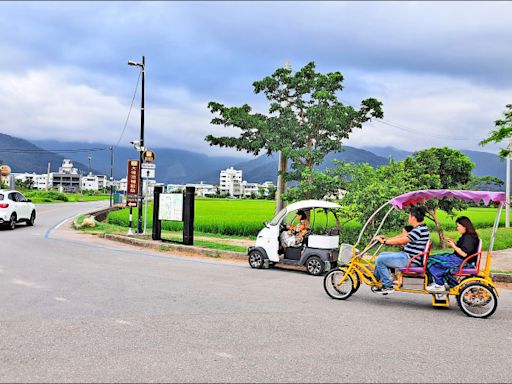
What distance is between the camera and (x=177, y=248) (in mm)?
15484

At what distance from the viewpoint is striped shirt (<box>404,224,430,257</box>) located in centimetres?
798

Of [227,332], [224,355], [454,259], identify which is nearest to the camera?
[224,355]

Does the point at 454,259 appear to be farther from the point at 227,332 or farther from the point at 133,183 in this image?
the point at 133,183

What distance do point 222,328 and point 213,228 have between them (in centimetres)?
1729

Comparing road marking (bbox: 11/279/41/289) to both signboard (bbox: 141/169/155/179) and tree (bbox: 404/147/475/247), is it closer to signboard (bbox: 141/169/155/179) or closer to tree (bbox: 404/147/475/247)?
signboard (bbox: 141/169/155/179)

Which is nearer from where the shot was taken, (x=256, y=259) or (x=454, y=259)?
(x=454, y=259)

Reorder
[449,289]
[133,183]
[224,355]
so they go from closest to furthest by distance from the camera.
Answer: [224,355] → [449,289] → [133,183]

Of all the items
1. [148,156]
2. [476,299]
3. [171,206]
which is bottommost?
[476,299]

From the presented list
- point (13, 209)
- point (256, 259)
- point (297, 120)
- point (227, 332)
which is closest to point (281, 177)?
point (297, 120)

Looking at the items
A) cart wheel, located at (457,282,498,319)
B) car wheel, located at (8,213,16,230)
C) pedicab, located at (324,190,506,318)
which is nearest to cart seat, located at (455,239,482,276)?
pedicab, located at (324,190,506,318)

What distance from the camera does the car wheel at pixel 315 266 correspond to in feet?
36.6

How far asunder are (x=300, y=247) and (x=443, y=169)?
1026cm

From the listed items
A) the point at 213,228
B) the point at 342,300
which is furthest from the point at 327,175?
the point at 342,300

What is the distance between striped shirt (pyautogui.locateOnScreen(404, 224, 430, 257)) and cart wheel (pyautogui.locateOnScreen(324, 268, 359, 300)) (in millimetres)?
1059
